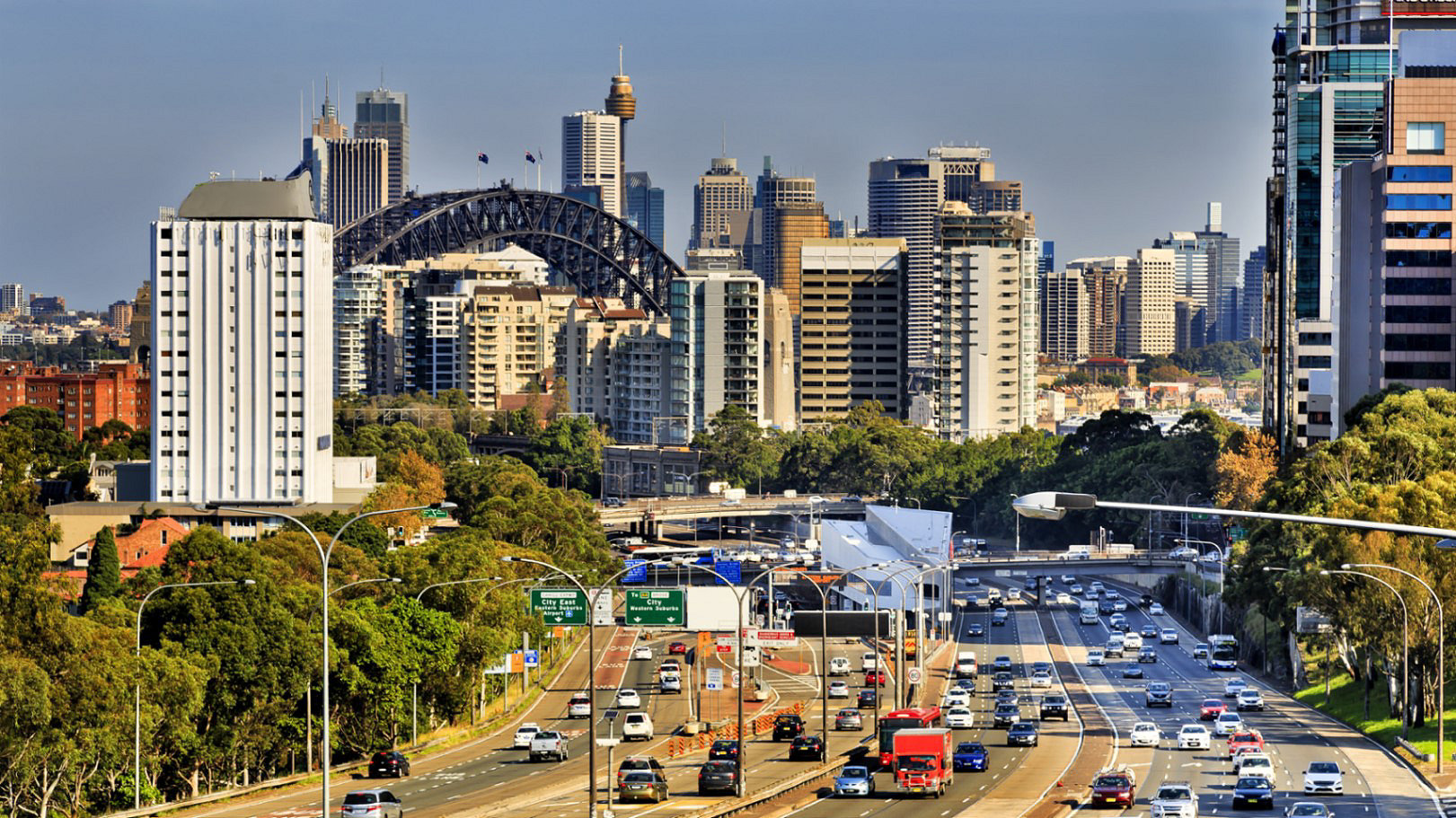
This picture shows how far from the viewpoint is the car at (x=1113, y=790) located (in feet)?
317

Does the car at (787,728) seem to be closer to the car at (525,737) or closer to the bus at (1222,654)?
the car at (525,737)

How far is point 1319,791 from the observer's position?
100312 mm

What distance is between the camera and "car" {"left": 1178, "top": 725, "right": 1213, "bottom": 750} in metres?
120

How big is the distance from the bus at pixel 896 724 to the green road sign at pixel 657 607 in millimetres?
19321

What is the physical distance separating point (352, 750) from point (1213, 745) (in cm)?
4499

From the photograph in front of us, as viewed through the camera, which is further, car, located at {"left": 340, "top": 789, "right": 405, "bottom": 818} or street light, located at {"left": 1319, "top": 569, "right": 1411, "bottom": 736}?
street light, located at {"left": 1319, "top": 569, "right": 1411, "bottom": 736}

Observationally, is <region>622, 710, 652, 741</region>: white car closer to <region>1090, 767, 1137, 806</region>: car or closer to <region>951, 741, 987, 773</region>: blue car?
<region>951, 741, 987, 773</region>: blue car

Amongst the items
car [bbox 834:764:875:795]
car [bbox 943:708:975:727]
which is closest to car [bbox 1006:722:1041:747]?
car [bbox 943:708:975:727]

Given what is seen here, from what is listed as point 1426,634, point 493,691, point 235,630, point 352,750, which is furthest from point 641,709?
point 1426,634

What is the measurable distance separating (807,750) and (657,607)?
15.1m

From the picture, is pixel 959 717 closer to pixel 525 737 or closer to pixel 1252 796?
pixel 525 737

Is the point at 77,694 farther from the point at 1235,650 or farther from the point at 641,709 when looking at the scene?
the point at 1235,650

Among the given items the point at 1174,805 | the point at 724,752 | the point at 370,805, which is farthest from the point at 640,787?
the point at 1174,805

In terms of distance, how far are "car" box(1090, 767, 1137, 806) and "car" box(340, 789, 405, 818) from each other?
2721cm
